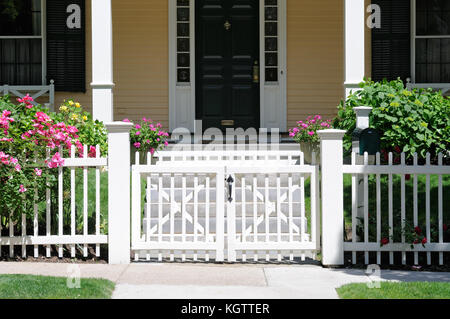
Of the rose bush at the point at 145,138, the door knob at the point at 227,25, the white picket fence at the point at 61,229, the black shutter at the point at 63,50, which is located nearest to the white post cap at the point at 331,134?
the white picket fence at the point at 61,229

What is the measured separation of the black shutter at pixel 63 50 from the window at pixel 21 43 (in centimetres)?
18

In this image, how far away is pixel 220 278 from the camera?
22.1ft

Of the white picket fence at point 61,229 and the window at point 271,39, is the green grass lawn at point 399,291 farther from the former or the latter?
the window at point 271,39

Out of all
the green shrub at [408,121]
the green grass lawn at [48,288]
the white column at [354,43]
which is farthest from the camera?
→ the white column at [354,43]

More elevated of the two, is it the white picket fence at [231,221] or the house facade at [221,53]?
the house facade at [221,53]

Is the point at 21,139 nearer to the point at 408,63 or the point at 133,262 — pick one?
the point at 133,262

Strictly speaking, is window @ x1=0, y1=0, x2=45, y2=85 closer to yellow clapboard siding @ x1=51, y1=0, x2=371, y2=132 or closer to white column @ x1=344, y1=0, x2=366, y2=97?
yellow clapboard siding @ x1=51, y1=0, x2=371, y2=132

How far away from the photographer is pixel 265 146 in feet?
Result: 38.9

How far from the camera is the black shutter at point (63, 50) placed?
491 inches

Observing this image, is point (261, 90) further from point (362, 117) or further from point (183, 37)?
point (362, 117)

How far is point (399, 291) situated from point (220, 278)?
1.59m

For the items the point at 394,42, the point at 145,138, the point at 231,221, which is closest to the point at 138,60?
the point at 145,138

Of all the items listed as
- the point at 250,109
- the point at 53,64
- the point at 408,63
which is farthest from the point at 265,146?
the point at 53,64

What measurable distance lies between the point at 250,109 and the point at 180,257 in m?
5.49
